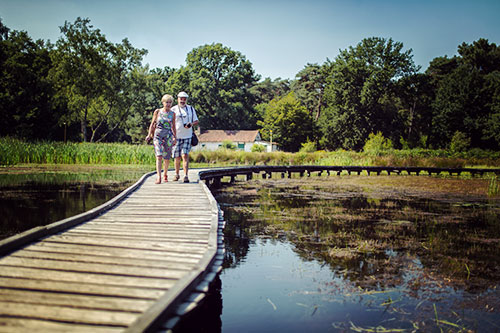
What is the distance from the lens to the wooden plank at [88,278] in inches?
128

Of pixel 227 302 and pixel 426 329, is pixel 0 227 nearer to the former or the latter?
pixel 227 302

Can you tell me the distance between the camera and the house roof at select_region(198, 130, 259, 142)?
61625 millimetres

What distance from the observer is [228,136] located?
62188mm

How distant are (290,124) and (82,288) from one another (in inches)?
2209

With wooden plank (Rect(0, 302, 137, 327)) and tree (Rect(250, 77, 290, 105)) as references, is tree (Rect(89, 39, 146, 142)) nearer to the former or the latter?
tree (Rect(250, 77, 290, 105))

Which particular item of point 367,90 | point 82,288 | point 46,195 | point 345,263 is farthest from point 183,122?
point 367,90

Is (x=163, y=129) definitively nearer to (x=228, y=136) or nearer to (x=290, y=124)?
(x=290, y=124)

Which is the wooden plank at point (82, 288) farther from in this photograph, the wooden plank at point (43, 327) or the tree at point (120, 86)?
the tree at point (120, 86)

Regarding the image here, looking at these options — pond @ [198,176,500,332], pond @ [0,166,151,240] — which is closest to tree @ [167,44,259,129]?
pond @ [0,166,151,240]

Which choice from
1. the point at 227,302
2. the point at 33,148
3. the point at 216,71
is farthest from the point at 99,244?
the point at 216,71

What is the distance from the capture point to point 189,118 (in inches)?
330

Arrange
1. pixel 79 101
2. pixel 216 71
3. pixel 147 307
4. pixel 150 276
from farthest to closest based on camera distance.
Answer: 1. pixel 216 71
2. pixel 79 101
3. pixel 150 276
4. pixel 147 307

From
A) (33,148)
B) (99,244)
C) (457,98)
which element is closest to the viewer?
(99,244)

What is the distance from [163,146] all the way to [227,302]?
4.60 m
